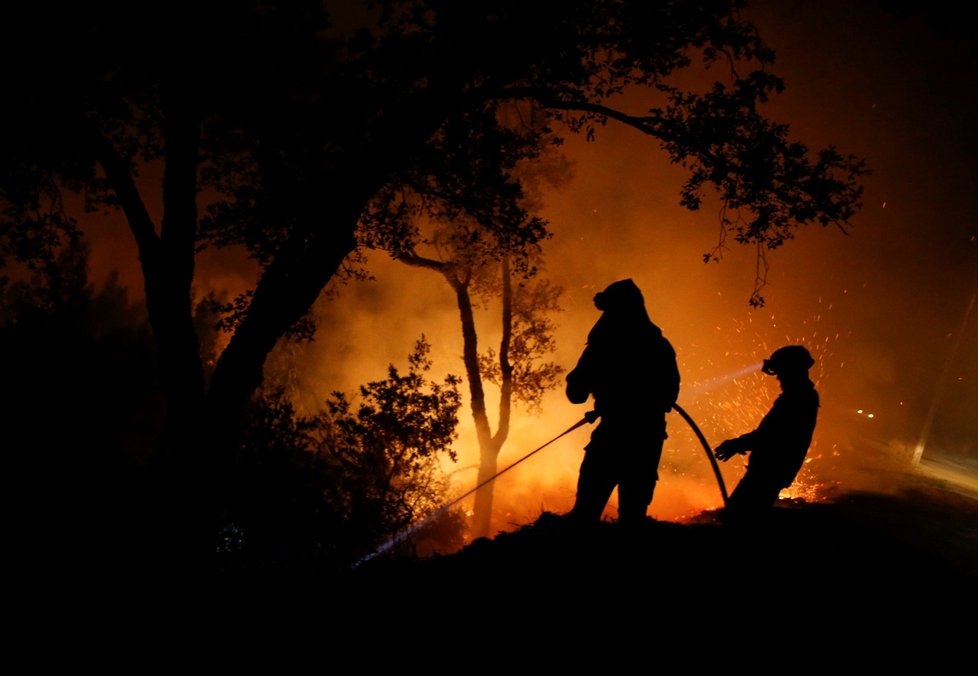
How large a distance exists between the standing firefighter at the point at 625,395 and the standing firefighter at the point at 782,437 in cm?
130

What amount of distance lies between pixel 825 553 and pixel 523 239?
6.24 m

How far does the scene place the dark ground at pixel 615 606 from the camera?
3.27m

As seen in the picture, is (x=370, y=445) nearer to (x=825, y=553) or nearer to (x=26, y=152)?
(x=26, y=152)

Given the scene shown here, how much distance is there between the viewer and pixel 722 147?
6492mm

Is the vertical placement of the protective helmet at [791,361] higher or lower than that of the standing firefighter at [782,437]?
higher

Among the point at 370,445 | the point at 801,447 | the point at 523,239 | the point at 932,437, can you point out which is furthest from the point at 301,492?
the point at 932,437

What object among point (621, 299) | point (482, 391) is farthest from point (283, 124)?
point (482, 391)

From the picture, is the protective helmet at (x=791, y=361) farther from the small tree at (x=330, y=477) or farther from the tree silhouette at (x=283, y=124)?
the small tree at (x=330, y=477)

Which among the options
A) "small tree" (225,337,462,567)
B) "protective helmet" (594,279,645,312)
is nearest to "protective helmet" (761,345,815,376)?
"protective helmet" (594,279,645,312)

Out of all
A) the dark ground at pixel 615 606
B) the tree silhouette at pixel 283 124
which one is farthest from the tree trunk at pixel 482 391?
the dark ground at pixel 615 606

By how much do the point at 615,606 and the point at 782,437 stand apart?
2782 mm

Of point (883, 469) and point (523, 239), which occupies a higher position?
point (523, 239)

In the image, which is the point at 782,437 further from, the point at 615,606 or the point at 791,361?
the point at 615,606

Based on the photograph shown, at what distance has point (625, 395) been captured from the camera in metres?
4.35
